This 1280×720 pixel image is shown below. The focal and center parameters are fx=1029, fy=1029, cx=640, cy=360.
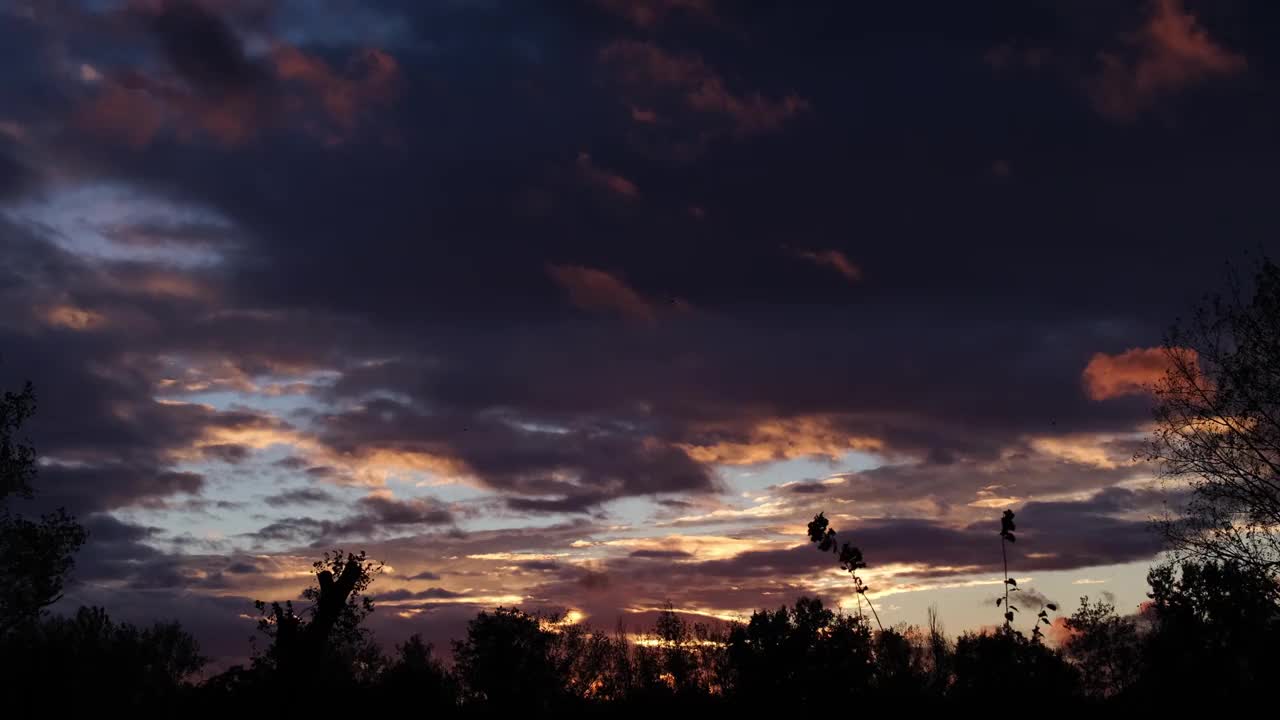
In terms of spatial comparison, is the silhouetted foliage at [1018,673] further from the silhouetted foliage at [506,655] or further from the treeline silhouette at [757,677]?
the silhouetted foliage at [506,655]

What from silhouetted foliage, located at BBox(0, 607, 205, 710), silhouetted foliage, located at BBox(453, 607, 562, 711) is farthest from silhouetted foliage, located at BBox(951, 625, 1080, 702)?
silhouetted foliage, located at BBox(453, 607, 562, 711)

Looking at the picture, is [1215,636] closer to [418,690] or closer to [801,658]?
[801,658]

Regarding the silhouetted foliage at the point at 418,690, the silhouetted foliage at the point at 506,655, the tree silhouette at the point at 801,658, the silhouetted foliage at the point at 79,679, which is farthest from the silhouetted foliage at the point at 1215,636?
the silhouetted foliage at the point at 506,655

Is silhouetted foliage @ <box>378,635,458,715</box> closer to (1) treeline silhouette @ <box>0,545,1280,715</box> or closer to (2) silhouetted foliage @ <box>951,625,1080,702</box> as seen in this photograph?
(1) treeline silhouette @ <box>0,545,1280,715</box>

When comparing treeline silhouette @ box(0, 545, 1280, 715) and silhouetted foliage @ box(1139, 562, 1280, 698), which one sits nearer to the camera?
treeline silhouette @ box(0, 545, 1280, 715)

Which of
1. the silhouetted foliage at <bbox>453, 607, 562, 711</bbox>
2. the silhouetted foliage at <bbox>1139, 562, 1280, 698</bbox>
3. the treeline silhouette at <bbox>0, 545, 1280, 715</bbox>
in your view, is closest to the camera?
the treeline silhouette at <bbox>0, 545, 1280, 715</bbox>

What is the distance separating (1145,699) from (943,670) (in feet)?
16.3

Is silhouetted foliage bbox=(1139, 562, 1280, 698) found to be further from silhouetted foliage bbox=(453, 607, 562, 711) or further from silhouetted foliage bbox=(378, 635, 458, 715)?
silhouetted foliage bbox=(453, 607, 562, 711)

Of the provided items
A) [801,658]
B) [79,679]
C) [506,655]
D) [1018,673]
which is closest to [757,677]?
[801,658]

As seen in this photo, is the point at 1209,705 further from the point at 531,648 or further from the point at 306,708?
the point at 531,648

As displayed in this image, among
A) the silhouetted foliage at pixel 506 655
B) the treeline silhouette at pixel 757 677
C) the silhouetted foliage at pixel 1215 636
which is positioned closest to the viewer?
the treeline silhouette at pixel 757 677

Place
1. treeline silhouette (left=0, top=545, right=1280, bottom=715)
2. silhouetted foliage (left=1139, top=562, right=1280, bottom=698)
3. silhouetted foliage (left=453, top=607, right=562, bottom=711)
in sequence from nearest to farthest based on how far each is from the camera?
treeline silhouette (left=0, top=545, right=1280, bottom=715) → silhouetted foliage (left=1139, top=562, right=1280, bottom=698) → silhouetted foliage (left=453, top=607, right=562, bottom=711)

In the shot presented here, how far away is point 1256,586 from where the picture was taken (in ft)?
134

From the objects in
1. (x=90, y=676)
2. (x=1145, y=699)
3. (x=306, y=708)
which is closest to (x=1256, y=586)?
(x=1145, y=699)
